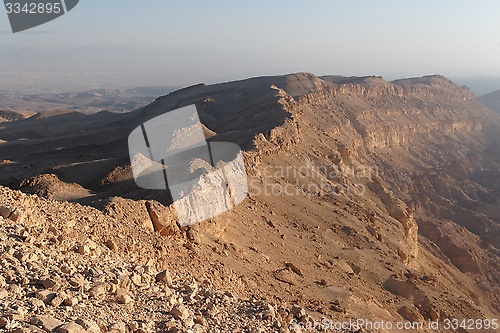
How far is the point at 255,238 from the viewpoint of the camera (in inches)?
740

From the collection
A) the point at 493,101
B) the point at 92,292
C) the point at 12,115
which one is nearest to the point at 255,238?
the point at 92,292

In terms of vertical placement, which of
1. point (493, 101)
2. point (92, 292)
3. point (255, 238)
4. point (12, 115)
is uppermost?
point (92, 292)

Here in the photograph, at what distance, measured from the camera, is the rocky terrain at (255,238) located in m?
8.06

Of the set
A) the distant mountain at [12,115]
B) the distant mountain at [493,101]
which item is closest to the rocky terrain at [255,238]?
the distant mountain at [12,115]

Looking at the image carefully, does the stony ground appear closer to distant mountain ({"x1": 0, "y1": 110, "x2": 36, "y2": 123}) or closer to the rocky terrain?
the rocky terrain

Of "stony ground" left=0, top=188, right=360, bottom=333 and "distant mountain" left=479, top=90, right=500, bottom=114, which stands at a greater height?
"stony ground" left=0, top=188, right=360, bottom=333

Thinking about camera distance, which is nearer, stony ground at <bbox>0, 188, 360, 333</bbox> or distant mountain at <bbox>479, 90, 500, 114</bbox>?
stony ground at <bbox>0, 188, 360, 333</bbox>

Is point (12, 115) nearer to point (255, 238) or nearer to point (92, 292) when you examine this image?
point (255, 238)

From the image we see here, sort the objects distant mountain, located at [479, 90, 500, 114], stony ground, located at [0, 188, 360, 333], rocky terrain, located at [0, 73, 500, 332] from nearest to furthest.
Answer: stony ground, located at [0, 188, 360, 333]
rocky terrain, located at [0, 73, 500, 332]
distant mountain, located at [479, 90, 500, 114]

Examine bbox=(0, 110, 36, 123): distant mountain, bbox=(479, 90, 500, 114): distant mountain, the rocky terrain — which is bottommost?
bbox=(479, 90, 500, 114): distant mountain

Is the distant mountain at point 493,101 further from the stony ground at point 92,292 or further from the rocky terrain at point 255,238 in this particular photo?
the stony ground at point 92,292

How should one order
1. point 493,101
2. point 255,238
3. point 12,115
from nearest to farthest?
point 255,238, point 12,115, point 493,101

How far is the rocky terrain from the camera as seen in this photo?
806 cm

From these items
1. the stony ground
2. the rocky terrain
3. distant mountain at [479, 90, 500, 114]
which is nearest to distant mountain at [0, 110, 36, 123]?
the rocky terrain
